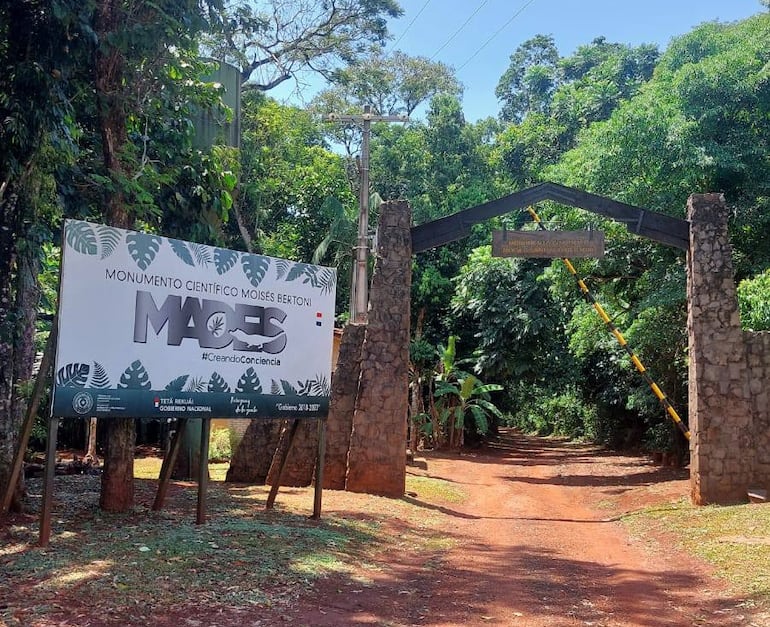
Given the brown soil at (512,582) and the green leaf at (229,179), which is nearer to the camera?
the brown soil at (512,582)

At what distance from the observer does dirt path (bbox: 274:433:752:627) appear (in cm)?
609

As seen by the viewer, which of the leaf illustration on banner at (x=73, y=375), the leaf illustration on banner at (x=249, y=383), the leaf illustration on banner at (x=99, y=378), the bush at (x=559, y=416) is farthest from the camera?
the bush at (x=559, y=416)

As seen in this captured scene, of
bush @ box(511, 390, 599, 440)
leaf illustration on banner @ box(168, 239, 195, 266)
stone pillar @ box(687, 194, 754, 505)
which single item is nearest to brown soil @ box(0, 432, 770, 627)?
stone pillar @ box(687, 194, 754, 505)

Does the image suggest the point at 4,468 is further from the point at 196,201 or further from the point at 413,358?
the point at 413,358

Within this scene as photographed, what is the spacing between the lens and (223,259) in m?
8.85

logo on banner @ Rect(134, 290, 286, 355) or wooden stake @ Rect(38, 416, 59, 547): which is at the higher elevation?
logo on banner @ Rect(134, 290, 286, 355)

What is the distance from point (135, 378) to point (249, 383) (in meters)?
1.45

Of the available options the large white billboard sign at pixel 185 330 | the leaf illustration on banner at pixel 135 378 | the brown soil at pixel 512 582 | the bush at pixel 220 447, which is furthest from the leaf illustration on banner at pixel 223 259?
the bush at pixel 220 447

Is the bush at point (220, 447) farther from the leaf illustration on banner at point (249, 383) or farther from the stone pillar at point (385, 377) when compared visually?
the leaf illustration on banner at point (249, 383)

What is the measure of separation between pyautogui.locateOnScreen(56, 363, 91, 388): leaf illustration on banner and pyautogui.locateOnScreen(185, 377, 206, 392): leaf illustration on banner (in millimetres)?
1165

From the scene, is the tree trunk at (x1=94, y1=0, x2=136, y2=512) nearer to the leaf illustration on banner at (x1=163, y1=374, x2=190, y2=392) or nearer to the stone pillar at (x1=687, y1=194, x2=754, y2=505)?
the leaf illustration on banner at (x1=163, y1=374, x2=190, y2=392)

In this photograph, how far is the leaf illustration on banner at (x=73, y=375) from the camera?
24.3ft

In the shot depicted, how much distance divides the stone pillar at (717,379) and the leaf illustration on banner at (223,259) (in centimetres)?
777

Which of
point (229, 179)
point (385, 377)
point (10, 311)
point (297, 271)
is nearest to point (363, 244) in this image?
point (385, 377)
